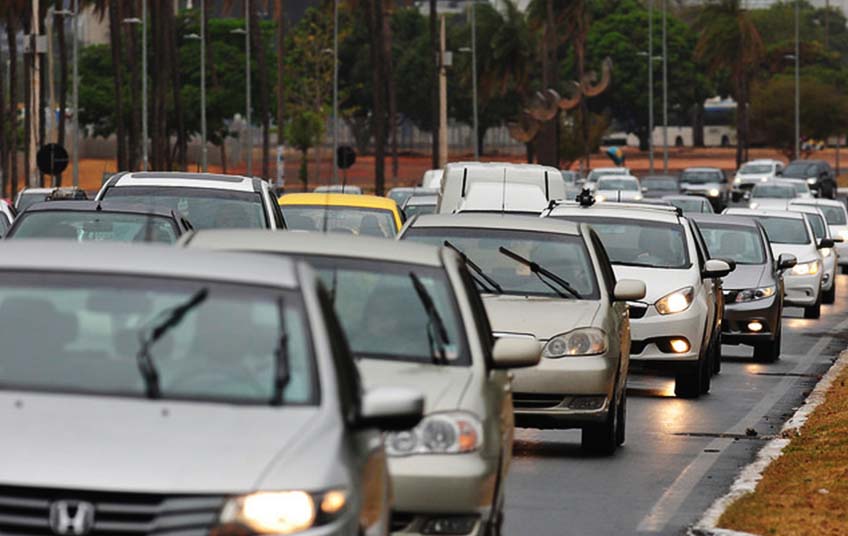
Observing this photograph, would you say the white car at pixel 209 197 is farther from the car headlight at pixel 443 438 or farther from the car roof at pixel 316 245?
the car headlight at pixel 443 438

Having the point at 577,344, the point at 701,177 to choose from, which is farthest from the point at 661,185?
the point at 577,344

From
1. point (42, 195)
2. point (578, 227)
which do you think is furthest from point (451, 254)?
point (42, 195)

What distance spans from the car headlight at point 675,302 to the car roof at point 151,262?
41.4 feet

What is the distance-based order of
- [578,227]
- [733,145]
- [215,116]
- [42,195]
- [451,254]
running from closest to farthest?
[451,254]
[578,227]
[42,195]
[215,116]
[733,145]

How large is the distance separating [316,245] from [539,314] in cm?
464

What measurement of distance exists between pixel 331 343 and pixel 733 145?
182487 millimetres

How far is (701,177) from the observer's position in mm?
85250

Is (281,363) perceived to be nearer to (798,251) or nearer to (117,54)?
(798,251)

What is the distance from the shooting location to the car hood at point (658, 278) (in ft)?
68.4

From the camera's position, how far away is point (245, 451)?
22.7ft

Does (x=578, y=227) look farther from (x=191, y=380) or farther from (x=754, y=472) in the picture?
(x=191, y=380)

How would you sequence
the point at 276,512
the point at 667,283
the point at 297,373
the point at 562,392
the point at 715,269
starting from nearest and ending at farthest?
the point at 276,512 → the point at 297,373 → the point at 562,392 → the point at 667,283 → the point at 715,269

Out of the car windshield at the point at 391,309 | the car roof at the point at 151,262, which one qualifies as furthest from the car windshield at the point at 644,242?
the car roof at the point at 151,262

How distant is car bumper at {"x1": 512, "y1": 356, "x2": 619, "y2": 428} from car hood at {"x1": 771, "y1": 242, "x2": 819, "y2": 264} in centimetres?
1954
